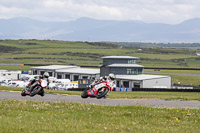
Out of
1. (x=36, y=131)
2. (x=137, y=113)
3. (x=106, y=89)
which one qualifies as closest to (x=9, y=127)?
(x=36, y=131)

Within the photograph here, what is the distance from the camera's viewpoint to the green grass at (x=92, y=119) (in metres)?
14.1

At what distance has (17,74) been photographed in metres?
104

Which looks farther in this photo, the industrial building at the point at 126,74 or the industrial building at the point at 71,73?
the industrial building at the point at 71,73

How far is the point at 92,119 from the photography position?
1695 cm

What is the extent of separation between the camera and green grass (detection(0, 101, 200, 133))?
14148 mm

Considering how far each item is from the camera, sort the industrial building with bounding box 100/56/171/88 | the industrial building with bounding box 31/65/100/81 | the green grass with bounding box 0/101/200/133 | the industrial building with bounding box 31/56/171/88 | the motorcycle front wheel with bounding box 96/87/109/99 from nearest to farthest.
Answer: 1. the green grass with bounding box 0/101/200/133
2. the motorcycle front wheel with bounding box 96/87/109/99
3. the industrial building with bounding box 100/56/171/88
4. the industrial building with bounding box 31/56/171/88
5. the industrial building with bounding box 31/65/100/81

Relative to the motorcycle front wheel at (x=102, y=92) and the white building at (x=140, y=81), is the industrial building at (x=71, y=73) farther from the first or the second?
the motorcycle front wheel at (x=102, y=92)

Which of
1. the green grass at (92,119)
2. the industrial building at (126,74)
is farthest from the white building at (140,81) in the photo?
the green grass at (92,119)

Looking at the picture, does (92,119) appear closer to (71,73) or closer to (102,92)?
(102,92)

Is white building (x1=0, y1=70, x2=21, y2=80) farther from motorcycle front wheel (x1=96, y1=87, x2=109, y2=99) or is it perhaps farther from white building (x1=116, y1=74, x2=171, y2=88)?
motorcycle front wheel (x1=96, y1=87, x2=109, y2=99)

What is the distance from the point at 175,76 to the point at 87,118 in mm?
96236

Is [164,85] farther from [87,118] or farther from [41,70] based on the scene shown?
[87,118]

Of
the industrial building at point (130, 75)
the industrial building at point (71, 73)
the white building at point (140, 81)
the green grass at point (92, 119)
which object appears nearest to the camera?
the green grass at point (92, 119)

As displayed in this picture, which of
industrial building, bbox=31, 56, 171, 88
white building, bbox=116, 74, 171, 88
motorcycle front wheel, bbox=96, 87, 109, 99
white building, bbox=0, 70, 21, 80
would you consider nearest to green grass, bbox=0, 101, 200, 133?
motorcycle front wheel, bbox=96, 87, 109, 99
